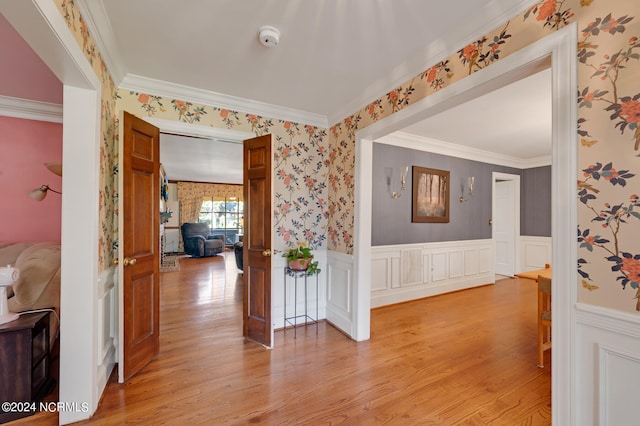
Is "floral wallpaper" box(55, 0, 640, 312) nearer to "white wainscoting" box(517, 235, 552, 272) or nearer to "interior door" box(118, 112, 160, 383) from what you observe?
"interior door" box(118, 112, 160, 383)

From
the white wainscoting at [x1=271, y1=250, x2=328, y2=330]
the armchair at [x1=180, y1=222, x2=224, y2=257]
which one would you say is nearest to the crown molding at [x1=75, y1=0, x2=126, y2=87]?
the white wainscoting at [x1=271, y1=250, x2=328, y2=330]

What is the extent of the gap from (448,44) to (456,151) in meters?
3.17

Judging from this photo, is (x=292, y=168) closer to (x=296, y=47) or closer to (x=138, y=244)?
(x=296, y=47)

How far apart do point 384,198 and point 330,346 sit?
217cm

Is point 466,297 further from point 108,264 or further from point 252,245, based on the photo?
point 108,264

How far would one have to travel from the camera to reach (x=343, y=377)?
2.13 m

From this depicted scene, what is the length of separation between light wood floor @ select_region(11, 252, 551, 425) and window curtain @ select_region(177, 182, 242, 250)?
6.48m

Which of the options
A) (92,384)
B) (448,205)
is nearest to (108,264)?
(92,384)

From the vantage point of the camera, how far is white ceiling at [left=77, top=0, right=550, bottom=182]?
62.0 inches

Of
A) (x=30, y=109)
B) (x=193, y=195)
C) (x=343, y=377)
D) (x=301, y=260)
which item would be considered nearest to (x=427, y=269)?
(x=301, y=260)

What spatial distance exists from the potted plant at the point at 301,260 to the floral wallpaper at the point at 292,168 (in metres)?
0.14

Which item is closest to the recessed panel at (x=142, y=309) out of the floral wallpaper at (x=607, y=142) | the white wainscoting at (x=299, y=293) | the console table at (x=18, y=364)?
the console table at (x=18, y=364)

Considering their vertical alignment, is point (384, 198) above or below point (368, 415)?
above

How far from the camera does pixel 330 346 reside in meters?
2.64
